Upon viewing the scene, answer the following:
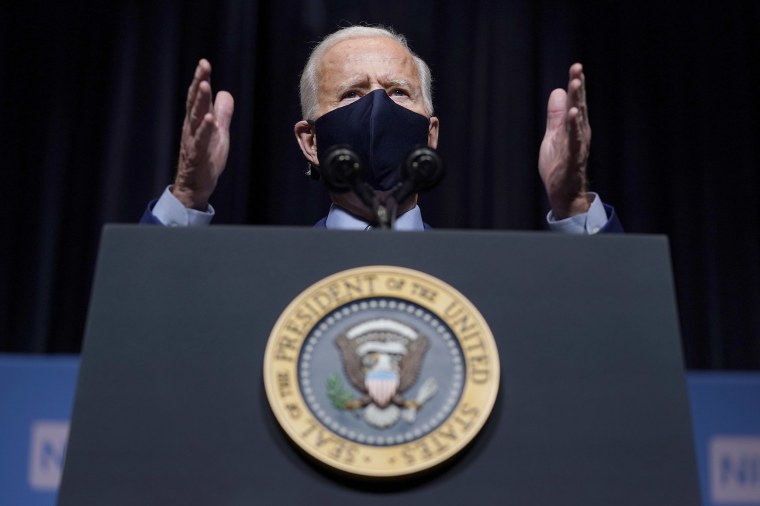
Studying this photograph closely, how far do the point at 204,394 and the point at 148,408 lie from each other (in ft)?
0.18

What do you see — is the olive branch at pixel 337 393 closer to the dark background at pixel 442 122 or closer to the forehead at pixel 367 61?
the forehead at pixel 367 61

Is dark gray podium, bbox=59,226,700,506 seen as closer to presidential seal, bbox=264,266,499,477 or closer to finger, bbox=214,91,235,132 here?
presidential seal, bbox=264,266,499,477

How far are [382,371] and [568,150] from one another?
0.56m

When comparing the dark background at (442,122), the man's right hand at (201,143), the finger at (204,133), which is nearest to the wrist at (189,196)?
the man's right hand at (201,143)

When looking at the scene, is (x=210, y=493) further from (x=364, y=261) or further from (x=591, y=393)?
(x=591, y=393)

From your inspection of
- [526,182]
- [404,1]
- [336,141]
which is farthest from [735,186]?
[336,141]

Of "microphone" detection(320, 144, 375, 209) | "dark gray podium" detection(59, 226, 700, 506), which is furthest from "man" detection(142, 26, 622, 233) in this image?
"dark gray podium" detection(59, 226, 700, 506)

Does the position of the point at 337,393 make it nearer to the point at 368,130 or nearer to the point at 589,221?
the point at 589,221

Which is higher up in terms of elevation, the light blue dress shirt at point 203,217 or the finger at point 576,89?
the finger at point 576,89

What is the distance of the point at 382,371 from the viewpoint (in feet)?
2.81

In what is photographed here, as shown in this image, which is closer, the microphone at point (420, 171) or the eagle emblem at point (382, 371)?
the eagle emblem at point (382, 371)

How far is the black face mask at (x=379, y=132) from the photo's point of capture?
162 cm

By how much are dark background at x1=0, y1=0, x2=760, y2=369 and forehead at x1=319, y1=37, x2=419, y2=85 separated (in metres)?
1.05

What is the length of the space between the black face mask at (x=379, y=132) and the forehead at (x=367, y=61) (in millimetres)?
217
